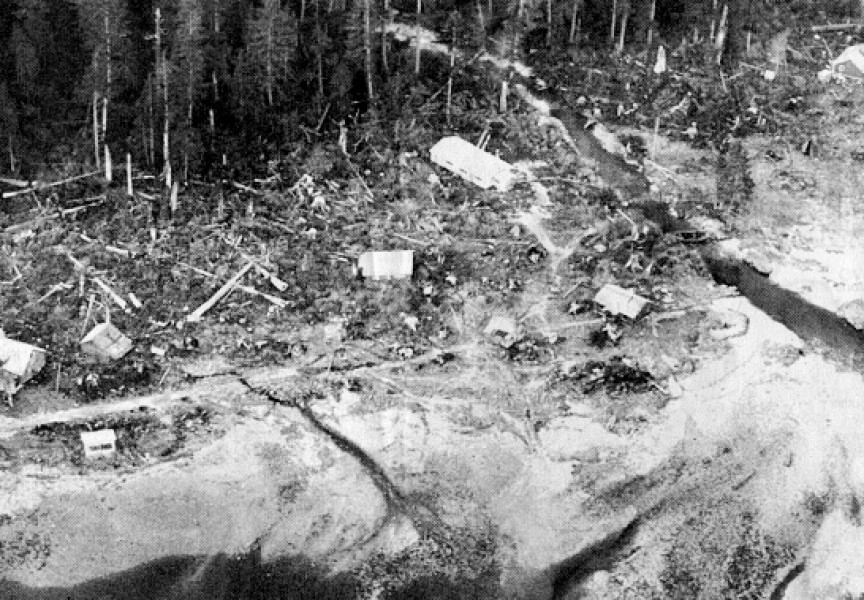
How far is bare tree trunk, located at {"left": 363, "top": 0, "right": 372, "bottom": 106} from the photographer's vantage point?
5197cm

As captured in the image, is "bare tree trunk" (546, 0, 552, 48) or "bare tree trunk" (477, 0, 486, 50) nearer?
"bare tree trunk" (477, 0, 486, 50)

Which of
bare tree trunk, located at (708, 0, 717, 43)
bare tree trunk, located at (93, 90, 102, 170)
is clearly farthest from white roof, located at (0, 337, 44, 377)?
bare tree trunk, located at (708, 0, 717, 43)

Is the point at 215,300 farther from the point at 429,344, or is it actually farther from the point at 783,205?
the point at 783,205

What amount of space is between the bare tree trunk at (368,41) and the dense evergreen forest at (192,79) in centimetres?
8

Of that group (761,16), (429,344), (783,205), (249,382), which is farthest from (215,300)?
(761,16)

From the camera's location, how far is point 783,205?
48.8 m

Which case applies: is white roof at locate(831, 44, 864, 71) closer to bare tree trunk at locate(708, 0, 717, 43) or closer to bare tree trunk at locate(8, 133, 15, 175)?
bare tree trunk at locate(708, 0, 717, 43)

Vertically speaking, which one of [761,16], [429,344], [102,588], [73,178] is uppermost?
[761,16]

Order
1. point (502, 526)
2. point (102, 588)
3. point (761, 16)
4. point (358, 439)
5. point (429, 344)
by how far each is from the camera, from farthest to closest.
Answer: point (761, 16) → point (429, 344) → point (358, 439) → point (502, 526) → point (102, 588)

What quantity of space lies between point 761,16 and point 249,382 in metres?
35.2

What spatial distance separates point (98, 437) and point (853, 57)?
131 ft

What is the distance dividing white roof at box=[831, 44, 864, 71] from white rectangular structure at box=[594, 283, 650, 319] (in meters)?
21.7

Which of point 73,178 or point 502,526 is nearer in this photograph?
point 502,526

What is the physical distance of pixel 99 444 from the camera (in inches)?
1439
